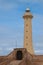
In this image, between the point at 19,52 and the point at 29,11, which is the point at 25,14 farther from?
the point at 19,52

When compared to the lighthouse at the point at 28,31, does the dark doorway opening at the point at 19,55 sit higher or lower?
lower

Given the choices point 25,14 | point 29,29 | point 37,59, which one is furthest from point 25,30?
point 37,59

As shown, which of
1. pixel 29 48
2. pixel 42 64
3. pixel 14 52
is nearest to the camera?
pixel 42 64

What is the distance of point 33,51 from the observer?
109 ft

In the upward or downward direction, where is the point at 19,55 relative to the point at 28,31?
downward

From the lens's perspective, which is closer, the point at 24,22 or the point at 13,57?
the point at 13,57

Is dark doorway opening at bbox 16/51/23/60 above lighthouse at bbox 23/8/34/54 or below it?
below

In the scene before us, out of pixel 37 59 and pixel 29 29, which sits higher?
pixel 29 29

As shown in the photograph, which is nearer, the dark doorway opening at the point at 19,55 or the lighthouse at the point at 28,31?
the dark doorway opening at the point at 19,55

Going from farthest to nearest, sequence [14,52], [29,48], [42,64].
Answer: [29,48]
[14,52]
[42,64]

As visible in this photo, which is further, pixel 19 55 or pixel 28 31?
pixel 28 31

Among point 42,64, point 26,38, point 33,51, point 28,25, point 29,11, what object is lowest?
point 42,64

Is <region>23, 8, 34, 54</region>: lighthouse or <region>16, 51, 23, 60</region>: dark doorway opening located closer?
<region>16, 51, 23, 60</region>: dark doorway opening

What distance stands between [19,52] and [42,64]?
3032mm
